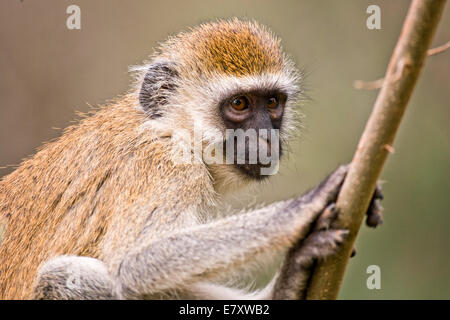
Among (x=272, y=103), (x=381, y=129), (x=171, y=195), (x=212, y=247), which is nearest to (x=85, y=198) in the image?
(x=171, y=195)

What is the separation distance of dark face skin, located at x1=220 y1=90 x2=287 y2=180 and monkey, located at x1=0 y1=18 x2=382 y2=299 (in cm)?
1

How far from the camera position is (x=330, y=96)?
1223 cm

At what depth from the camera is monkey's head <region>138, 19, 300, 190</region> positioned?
5.96m

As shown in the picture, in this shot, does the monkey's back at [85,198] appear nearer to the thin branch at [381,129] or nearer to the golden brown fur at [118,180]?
the golden brown fur at [118,180]

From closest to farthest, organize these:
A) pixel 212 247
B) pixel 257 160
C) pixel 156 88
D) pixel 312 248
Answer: pixel 312 248
pixel 212 247
pixel 257 160
pixel 156 88

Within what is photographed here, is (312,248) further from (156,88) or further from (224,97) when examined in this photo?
(156,88)

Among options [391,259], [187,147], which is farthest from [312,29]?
[187,147]

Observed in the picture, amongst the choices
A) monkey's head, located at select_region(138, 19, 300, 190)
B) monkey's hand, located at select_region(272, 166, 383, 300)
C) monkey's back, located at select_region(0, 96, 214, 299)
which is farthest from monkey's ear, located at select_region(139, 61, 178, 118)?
monkey's hand, located at select_region(272, 166, 383, 300)

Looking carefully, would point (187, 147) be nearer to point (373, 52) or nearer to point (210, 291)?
point (210, 291)

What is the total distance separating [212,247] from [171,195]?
0.72 m

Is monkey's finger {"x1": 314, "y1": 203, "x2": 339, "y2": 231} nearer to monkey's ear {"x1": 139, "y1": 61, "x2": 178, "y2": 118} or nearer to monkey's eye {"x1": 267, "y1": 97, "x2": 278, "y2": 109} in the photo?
monkey's eye {"x1": 267, "y1": 97, "x2": 278, "y2": 109}

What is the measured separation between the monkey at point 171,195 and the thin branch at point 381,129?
13 centimetres

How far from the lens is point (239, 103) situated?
6.18 meters

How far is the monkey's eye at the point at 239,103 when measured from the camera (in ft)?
20.2
